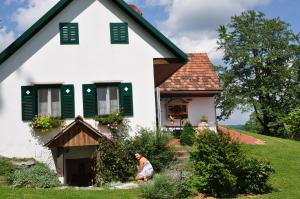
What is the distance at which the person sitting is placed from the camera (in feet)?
47.2

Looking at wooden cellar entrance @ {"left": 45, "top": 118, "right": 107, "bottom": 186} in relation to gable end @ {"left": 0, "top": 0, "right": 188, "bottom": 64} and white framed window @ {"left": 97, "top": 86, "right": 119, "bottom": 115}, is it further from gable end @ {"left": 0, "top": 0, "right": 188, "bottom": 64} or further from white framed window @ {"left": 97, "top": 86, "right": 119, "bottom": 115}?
gable end @ {"left": 0, "top": 0, "right": 188, "bottom": 64}

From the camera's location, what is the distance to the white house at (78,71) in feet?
55.6

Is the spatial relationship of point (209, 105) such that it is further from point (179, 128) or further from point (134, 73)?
point (134, 73)

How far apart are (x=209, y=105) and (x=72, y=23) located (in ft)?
31.9

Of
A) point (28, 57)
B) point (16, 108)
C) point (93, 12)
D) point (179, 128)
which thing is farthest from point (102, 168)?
point (179, 128)

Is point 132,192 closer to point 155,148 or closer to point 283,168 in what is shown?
point 155,148

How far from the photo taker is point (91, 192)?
1274 cm

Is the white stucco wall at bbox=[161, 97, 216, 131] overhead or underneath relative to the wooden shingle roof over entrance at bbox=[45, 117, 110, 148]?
overhead

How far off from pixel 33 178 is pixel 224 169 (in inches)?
263

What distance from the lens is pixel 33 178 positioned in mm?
14344

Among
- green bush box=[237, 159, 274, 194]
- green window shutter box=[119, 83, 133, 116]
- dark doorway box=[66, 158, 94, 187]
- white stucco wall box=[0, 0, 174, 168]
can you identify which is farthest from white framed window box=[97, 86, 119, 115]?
green bush box=[237, 159, 274, 194]

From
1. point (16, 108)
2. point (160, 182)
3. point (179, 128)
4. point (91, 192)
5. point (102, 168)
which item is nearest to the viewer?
point (160, 182)

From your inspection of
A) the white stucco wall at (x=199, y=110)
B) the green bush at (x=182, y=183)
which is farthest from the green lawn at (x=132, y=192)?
the white stucco wall at (x=199, y=110)

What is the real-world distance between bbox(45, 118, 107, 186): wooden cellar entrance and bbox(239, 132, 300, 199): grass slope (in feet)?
19.9
